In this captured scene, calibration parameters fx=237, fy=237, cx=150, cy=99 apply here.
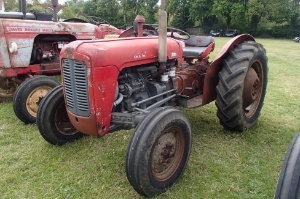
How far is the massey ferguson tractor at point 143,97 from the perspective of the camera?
6.85 feet

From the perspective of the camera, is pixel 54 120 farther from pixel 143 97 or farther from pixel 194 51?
pixel 194 51

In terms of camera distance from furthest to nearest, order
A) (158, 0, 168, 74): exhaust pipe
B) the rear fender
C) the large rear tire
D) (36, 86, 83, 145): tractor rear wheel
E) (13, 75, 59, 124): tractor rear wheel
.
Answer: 1. (13, 75, 59, 124): tractor rear wheel
2. the rear fender
3. (36, 86, 83, 145): tractor rear wheel
4. (158, 0, 168, 74): exhaust pipe
5. the large rear tire

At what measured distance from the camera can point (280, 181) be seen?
1.34m

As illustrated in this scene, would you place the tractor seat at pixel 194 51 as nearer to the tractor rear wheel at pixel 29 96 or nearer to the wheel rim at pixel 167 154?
the wheel rim at pixel 167 154

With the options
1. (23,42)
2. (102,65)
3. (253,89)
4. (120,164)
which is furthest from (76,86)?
(23,42)

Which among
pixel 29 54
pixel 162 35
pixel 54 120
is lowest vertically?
pixel 54 120

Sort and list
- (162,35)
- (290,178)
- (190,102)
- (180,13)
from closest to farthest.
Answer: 1. (290,178)
2. (162,35)
3. (190,102)
4. (180,13)

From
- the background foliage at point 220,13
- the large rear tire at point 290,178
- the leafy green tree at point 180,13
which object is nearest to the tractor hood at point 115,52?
the large rear tire at point 290,178

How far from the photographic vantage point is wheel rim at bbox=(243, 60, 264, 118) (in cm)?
329

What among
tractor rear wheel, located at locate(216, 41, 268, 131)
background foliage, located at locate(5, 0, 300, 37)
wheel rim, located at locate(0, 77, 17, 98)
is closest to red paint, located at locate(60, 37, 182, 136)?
tractor rear wheel, located at locate(216, 41, 268, 131)

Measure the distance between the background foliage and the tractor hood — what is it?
31.0 metres

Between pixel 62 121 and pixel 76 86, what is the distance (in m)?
0.97

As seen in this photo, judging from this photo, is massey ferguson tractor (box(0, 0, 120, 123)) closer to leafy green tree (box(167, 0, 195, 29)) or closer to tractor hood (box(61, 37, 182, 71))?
tractor hood (box(61, 37, 182, 71))

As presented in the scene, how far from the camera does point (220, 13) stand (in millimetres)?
38781
